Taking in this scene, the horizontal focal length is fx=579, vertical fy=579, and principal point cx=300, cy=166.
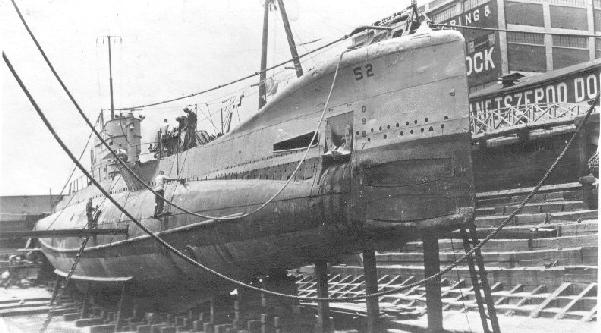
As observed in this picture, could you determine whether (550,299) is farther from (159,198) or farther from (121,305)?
(121,305)

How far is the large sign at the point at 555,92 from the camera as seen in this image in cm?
1961

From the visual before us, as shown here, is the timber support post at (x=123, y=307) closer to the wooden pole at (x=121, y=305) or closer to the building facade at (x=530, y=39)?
the wooden pole at (x=121, y=305)

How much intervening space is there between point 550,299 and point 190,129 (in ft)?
26.9

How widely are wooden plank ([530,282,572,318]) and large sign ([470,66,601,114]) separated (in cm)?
990

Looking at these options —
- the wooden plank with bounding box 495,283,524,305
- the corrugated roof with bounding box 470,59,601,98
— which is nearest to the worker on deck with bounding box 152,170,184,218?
the wooden plank with bounding box 495,283,524,305

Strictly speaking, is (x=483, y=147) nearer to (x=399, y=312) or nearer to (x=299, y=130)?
(x=399, y=312)

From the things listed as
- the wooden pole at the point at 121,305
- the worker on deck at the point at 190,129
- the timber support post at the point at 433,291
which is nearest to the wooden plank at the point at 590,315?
the timber support post at the point at 433,291

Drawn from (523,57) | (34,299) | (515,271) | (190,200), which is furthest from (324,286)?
(523,57)

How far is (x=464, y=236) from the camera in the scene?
862 cm

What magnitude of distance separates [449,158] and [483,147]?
13499mm

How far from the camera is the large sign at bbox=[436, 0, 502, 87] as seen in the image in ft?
94.4

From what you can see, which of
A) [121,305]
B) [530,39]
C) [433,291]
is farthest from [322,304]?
[530,39]

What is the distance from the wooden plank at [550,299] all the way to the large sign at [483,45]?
19.7 m

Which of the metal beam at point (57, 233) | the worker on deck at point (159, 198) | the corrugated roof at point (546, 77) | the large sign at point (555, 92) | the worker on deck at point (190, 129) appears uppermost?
the corrugated roof at point (546, 77)
